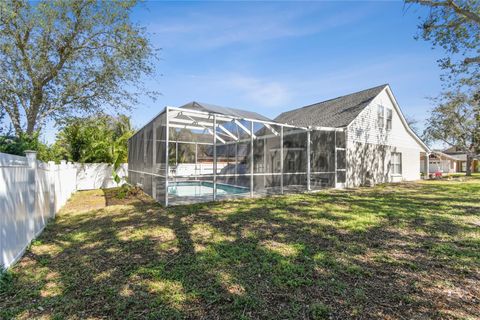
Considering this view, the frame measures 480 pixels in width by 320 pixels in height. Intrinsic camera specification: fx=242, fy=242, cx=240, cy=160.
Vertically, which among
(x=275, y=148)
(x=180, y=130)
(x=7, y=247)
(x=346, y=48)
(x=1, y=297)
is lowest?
(x=1, y=297)

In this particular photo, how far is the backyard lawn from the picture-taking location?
101 inches

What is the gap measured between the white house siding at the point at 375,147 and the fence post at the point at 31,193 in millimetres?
13363

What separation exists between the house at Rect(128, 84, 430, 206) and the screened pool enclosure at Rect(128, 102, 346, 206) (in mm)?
45

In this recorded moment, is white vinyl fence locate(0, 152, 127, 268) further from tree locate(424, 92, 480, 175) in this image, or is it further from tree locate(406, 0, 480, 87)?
tree locate(424, 92, 480, 175)

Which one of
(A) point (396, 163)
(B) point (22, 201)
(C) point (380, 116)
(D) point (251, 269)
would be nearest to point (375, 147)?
(C) point (380, 116)

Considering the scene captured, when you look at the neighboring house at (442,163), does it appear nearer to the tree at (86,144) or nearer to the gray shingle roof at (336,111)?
the gray shingle roof at (336,111)

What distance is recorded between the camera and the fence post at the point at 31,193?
4.53 metres

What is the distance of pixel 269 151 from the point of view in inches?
469

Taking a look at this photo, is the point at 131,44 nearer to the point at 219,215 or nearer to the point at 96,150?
the point at 96,150

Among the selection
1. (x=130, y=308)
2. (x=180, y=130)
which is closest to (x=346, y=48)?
(x=180, y=130)

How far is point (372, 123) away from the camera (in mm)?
15086

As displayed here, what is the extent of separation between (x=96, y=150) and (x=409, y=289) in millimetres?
16326

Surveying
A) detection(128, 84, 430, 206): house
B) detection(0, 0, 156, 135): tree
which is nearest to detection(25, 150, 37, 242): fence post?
detection(128, 84, 430, 206): house

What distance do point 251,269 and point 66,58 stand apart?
13158mm
